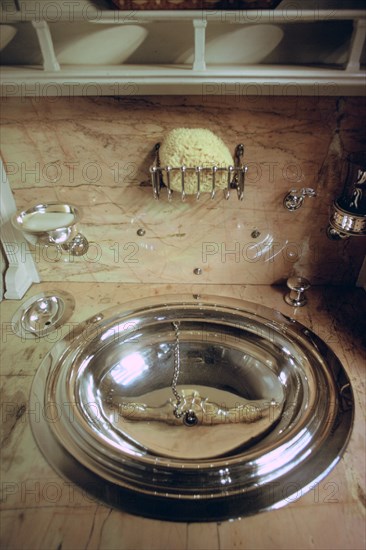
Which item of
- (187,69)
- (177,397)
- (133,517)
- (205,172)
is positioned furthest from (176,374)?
(187,69)

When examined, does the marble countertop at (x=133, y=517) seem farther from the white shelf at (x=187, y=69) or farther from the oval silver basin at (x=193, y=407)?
the white shelf at (x=187, y=69)

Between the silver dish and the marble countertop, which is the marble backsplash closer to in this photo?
the silver dish

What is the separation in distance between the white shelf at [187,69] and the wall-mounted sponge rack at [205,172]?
0.16 meters

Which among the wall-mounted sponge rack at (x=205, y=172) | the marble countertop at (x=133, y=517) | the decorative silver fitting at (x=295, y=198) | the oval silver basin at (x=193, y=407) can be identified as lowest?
the oval silver basin at (x=193, y=407)

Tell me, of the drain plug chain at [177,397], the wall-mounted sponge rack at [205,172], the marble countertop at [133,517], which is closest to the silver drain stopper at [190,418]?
the drain plug chain at [177,397]

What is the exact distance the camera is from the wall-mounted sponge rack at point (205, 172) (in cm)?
92

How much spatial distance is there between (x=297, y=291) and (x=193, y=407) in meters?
0.46

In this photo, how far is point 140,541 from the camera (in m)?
0.70

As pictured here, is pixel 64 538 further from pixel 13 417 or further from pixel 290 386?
pixel 290 386

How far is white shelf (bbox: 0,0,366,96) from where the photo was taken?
A: 0.75 meters

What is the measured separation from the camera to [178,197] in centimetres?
110

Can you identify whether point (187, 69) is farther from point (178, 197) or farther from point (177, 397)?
point (177, 397)

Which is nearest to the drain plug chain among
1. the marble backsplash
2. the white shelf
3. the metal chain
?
the metal chain

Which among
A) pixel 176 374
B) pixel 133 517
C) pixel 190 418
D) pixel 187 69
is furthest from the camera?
pixel 176 374
